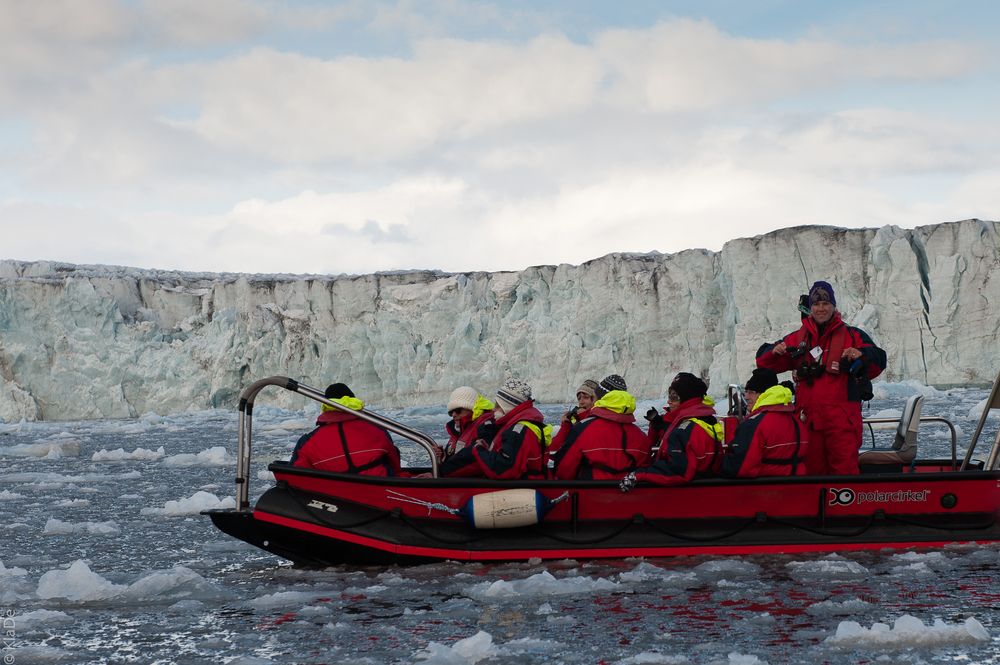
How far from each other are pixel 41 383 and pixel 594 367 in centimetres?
1686

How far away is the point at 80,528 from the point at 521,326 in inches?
943

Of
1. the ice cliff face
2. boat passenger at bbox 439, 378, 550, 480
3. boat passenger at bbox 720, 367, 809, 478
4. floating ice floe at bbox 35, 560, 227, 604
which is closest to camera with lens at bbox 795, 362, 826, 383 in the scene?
boat passenger at bbox 720, 367, 809, 478

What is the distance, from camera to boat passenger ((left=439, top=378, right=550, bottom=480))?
6383 millimetres

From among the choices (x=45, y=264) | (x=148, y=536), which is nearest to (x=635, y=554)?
(x=148, y=536)

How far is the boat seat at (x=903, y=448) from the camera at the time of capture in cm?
710

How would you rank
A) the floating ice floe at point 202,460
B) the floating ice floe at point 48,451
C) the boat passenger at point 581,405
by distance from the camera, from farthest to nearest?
the floating ice floe at point 48,451, the floating ice floe at point 202,460, the boat passenger at point 581,405

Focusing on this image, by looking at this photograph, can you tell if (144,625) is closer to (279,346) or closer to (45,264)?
(279,346)

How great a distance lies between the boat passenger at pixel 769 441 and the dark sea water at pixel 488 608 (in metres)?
0.55

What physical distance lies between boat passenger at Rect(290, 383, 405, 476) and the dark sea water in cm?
65

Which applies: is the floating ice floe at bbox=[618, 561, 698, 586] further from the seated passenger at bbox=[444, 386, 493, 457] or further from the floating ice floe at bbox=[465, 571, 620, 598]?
the seated passenger at bbox=[444, 386, 493, 457]

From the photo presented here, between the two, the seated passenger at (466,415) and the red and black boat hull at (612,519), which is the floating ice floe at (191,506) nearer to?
the red and black boat hull at (612,519)

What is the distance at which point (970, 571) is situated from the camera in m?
5.91

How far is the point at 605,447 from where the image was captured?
6.49 meters

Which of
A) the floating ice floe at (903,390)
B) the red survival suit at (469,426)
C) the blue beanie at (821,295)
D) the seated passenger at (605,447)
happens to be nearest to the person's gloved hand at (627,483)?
the seated passenger at (605,447)
